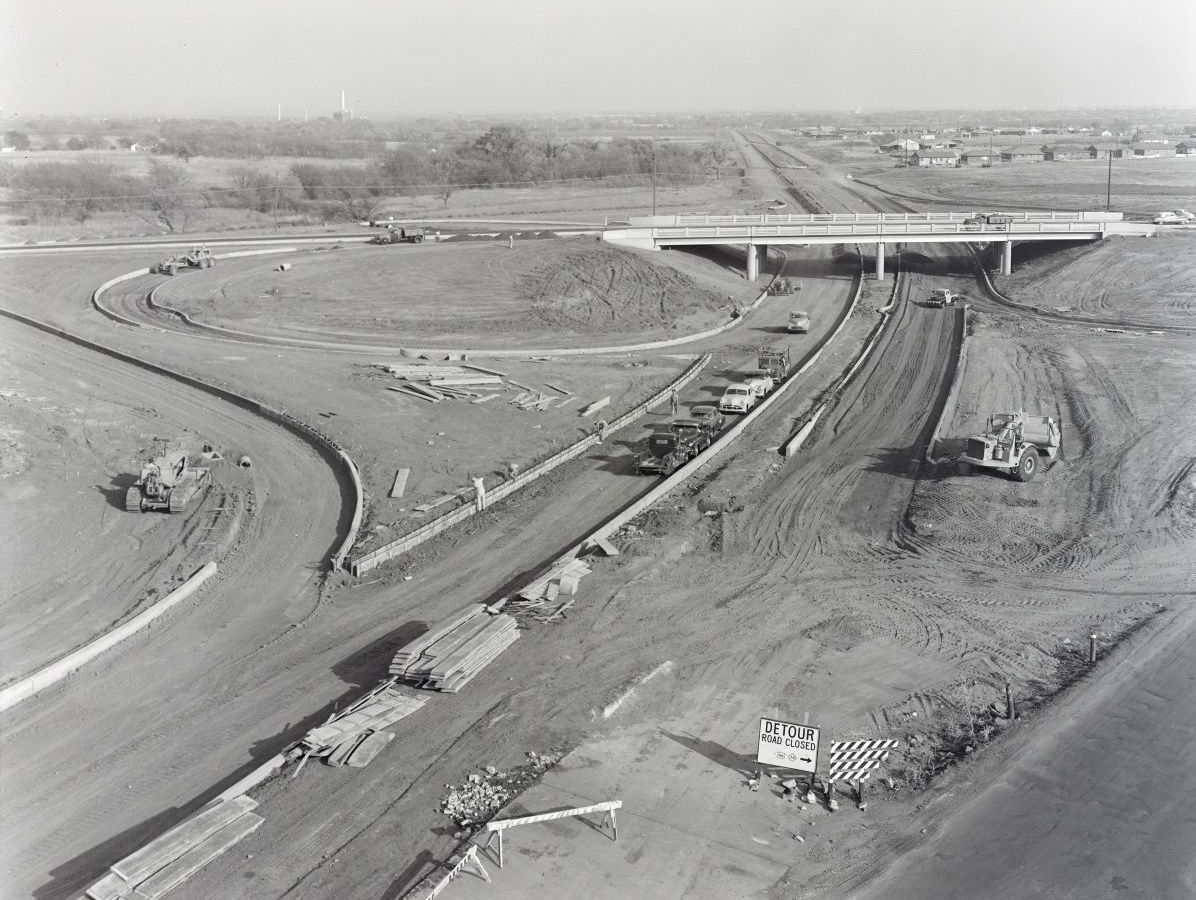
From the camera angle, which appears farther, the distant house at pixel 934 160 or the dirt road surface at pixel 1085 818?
the distant house at pixel 934 160

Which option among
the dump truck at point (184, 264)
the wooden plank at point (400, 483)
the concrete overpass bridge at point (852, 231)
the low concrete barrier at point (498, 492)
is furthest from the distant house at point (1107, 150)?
the wooden plank at point (400, 483)

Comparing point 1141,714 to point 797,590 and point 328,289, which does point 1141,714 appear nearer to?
point 797,590

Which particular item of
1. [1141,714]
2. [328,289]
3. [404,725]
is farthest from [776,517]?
[328,289]

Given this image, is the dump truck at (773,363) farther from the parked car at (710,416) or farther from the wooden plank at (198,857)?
the wooden plank at (198,857)

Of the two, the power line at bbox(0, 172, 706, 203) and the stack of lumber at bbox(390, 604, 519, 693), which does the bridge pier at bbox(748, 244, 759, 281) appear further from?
the power line at bbox(0, 172, 706, 203)

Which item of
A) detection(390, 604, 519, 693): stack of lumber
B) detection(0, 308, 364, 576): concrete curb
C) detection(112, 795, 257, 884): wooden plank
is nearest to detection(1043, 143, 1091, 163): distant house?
detection(0, 308, 364, 576): concrete curb

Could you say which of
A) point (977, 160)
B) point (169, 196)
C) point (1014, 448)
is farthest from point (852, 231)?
point (977, 160)

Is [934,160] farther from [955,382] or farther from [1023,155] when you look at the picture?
[955,382]
